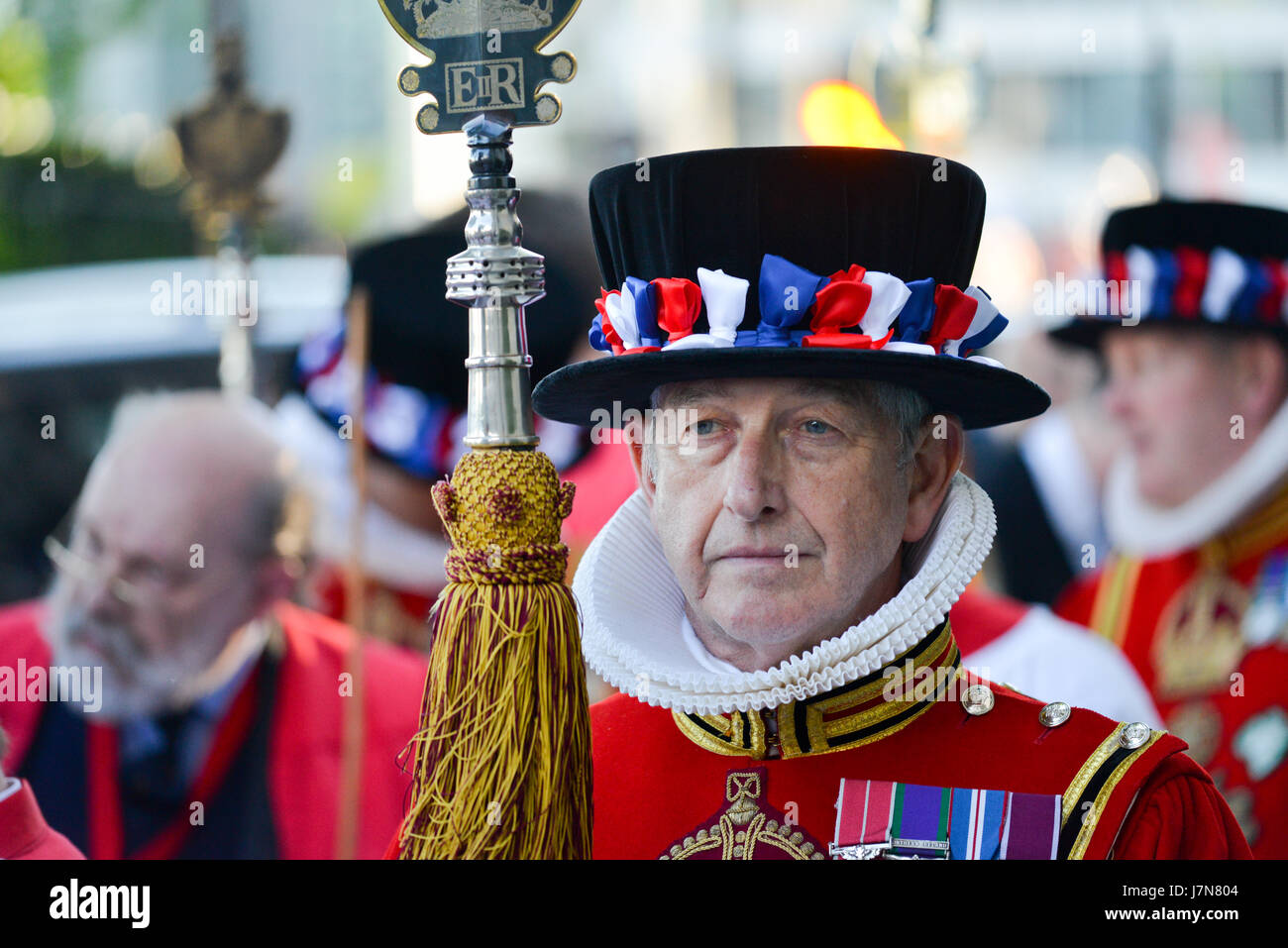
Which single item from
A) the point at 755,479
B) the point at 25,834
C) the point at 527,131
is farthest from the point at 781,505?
the point at 527,131

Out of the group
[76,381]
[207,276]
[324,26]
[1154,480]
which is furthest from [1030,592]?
[324,26]

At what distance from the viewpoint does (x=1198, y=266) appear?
580cm

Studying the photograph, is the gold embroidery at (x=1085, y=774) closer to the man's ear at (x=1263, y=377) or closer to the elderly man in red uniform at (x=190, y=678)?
the elderly man in red uniform at (x=190, y=678)

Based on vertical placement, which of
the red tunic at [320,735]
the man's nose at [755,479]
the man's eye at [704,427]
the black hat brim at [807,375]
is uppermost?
the black hat brim at [807,375]

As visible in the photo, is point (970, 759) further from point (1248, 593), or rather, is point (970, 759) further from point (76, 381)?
point (76, 381)

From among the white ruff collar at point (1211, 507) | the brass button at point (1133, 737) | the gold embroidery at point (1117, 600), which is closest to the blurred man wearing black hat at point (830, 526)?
the brass button at point (1133, 737)

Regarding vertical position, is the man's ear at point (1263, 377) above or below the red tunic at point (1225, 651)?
above

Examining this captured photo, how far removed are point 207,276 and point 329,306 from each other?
0.78 metres

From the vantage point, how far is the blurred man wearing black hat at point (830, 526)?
262cm

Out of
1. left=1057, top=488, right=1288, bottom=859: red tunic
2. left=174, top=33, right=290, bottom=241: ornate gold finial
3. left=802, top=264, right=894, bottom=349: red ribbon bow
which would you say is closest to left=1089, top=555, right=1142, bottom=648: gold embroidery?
left=1057, top=488, right=1288, bottom=859: red tunic

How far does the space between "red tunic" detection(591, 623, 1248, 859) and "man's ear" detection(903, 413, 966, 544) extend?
315mm

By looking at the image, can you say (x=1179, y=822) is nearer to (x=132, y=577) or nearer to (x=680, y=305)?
(x=680, y=305)

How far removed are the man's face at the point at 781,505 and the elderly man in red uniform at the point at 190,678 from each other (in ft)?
8.95

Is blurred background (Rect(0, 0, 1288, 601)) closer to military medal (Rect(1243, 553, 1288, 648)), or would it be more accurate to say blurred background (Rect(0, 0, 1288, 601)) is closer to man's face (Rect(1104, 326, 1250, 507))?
man's face (Rect(1104, 326, 1250, 507))
